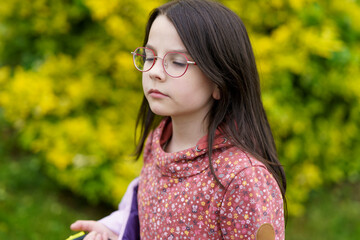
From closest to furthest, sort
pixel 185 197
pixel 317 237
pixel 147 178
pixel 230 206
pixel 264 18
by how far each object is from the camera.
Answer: pixel 230 206 → pixel 185 197 → pixel 147 178 → pixel 264 18 → pixel 317 237

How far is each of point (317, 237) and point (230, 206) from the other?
240cm

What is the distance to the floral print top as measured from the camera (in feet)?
4.15

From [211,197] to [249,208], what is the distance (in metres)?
0.13

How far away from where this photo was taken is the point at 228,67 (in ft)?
4.45

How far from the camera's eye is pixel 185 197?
138cm

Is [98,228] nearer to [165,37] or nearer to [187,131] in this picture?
[187,131]

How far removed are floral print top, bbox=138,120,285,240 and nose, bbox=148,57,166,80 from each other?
263mm

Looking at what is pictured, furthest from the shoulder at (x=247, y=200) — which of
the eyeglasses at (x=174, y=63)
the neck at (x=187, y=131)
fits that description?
the eyeglasses at (x=174, y=63)

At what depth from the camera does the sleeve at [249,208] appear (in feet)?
4.11

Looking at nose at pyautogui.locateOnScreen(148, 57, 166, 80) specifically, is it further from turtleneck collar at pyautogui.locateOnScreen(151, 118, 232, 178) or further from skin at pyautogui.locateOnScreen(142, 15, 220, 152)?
turtleneck collar at pyautogui.locateOnScreen(151, 118, 232, 178)

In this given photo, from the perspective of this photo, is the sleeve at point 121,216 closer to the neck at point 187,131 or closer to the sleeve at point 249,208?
the neck at point 187,131

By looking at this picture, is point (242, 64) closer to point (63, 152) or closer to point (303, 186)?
point (63, 152)

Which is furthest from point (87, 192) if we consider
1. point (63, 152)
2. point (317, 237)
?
point (317, 237)

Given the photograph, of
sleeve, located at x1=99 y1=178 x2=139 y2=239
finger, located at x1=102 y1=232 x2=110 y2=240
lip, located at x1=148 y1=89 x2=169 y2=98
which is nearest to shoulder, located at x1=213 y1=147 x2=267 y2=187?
lip, located at x1=148 y1=89 x2=169 y2=98
